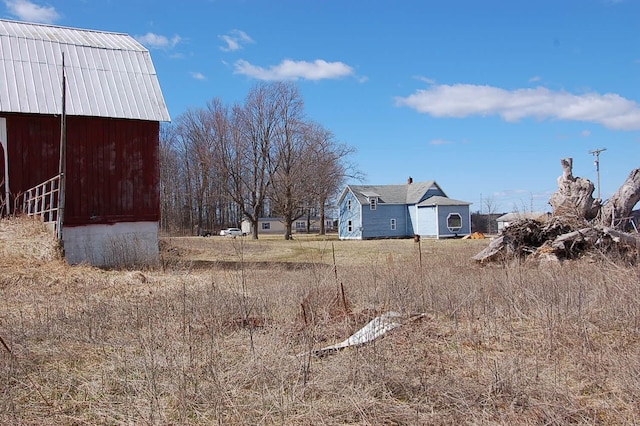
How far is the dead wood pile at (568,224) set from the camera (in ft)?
41.3

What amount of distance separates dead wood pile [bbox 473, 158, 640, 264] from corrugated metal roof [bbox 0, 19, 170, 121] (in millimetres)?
10935

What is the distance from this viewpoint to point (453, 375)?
4660mm

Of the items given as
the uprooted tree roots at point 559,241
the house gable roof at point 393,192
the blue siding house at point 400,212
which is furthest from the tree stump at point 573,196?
the house gable roof at point 393,192

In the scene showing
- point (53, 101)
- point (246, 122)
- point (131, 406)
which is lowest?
point (131, 406)

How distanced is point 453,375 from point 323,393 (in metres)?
1.16

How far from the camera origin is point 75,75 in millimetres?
17406

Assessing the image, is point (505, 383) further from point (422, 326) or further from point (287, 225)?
point (287, 225)

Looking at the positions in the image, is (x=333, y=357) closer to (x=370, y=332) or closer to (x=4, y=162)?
(x=370, y=332)

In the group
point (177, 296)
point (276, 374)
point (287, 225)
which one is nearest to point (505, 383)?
point (276, 374)

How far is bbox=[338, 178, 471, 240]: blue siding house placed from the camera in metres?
43.1

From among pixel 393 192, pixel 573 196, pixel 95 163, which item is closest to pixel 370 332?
pixel 573 196

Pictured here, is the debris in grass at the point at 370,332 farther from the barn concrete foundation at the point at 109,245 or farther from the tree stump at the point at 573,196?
the barn concrete foundation at the point at 109,245

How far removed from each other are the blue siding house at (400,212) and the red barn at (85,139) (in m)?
27.6

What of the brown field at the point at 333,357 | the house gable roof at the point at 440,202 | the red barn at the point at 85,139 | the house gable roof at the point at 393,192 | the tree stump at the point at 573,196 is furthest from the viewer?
the house gable roof at the point at 393,192
